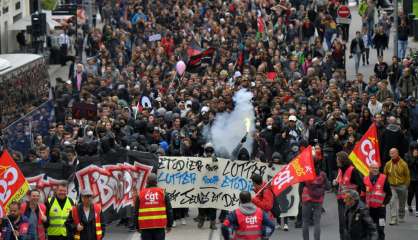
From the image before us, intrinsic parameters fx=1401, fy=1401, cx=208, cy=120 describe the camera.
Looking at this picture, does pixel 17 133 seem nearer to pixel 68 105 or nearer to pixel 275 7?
pixel 68 105

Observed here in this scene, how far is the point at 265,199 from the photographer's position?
769 inches

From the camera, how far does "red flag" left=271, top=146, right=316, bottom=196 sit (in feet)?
64.2

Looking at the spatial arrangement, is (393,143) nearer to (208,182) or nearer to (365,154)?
(208,182)

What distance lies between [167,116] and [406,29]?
13.7 meters

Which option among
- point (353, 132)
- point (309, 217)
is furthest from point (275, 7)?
point (309, 217)

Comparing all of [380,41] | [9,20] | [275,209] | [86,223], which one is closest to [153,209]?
[86,223]

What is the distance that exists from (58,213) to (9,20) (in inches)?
1312

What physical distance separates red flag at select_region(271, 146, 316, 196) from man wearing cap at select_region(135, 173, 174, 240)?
1789 millimetres

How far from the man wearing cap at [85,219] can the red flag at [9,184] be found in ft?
3.31

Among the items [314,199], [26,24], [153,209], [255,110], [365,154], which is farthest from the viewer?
[26,24]

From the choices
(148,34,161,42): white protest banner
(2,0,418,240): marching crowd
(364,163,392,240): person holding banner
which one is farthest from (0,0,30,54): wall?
(364,163,392,240): person holding banner

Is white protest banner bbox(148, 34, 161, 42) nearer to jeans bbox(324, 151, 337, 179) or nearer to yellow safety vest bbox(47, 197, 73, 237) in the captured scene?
jeans bbox(324, 151, 337, 179)

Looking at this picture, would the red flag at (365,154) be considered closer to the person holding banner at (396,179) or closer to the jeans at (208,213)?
the person holding banner at (396,179)

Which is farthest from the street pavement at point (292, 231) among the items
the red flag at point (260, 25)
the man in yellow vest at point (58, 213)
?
the red flag at point (260, 25)
